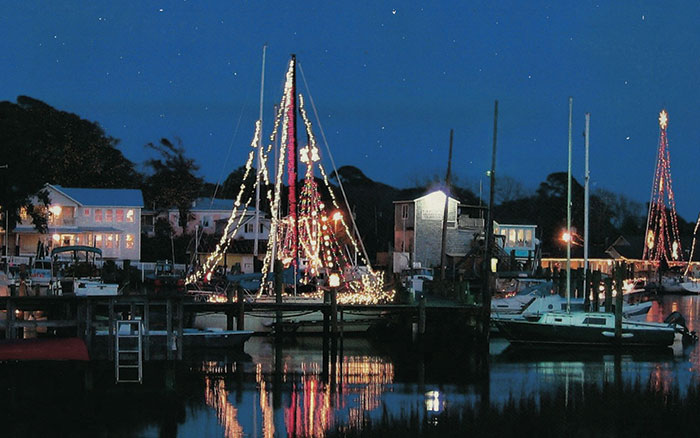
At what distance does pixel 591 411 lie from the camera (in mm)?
28203

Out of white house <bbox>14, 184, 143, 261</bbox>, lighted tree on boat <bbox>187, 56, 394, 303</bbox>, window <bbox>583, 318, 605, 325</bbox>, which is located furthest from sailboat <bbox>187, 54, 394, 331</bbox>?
white house <bbox>14, 184, 143, 261</bbox>

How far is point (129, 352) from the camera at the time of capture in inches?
1142

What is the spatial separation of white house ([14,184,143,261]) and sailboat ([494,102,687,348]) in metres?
44.1

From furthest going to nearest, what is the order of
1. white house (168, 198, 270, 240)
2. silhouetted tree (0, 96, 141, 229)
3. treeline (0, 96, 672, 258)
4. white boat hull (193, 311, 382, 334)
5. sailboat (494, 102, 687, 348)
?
white house (168, 198, 270, 240) < silhouetted tree (0, 96, 141, 229) < treeline (0, 96, 672, 258) < white boat hull (193, 311, 382, 334) < sailboat (494, 102, 687, 348)

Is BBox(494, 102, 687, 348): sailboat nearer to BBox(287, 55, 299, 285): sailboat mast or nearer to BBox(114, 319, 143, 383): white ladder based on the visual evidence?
BBox(287, 55, 299, 285): sailboat mast

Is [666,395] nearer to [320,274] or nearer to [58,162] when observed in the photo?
[320,274]

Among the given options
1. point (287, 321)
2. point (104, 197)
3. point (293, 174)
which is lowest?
point (287, 321)

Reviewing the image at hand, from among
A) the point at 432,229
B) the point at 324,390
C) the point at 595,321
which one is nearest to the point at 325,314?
the point at 324,390

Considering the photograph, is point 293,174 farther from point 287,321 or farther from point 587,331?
point 587,331

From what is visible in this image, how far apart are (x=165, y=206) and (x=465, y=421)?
234ft

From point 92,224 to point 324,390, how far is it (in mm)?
53050

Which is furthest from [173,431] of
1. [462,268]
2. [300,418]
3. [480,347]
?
[462,268]

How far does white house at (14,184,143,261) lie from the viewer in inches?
3113

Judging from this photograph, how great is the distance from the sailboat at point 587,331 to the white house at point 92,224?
145 ft
